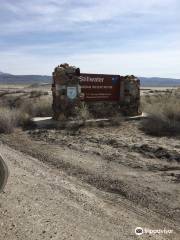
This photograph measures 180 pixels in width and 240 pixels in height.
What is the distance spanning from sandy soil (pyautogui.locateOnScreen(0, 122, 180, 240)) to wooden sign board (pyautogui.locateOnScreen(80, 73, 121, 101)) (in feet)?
24.7

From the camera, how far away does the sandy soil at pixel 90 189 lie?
7426mm

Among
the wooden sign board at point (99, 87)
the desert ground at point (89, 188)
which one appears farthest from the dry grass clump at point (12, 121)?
the wooden sign board at point (99, 87)

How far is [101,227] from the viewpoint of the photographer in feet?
24.3

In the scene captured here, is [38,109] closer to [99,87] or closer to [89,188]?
[99,87]

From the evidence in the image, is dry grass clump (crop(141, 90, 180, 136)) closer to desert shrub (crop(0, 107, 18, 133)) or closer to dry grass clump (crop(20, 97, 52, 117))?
desert shrub (crop(0, 107, 18, 133))

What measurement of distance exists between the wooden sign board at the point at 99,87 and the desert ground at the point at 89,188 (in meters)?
7.03

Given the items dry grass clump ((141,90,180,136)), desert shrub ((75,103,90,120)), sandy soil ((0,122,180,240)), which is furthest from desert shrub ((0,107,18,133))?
dry grass clump ((141,90,180,136))

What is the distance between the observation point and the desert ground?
292 inches

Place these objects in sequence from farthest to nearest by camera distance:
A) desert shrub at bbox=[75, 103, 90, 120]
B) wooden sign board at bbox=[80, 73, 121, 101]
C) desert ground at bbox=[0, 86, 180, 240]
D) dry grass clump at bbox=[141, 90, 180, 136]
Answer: wooden sign board at bbox=[80, 73, 121, 101] < desert shrub at bbox=[75, 103, 90, 120] < dry grass clump at bbox=[141, 90, 180, 136] < desert ground at bbox=[0, 86, 180, 240]

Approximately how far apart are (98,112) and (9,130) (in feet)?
21.0

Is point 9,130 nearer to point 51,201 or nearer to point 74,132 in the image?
point 74,132

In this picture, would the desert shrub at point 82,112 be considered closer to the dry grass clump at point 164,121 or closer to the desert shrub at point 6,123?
the dry grass clump at point 164,121

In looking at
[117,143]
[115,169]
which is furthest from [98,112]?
[115,169]

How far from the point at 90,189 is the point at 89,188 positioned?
0.10 metres
